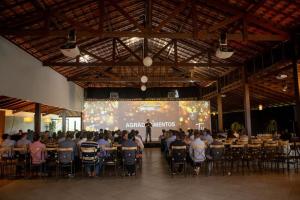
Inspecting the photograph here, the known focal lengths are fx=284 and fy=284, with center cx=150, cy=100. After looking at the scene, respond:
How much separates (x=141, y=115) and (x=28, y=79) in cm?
1055

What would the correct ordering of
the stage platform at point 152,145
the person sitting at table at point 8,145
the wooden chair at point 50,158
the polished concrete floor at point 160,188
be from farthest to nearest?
the stage platform at point 152,145
the person sitting at table at point 8,145
the wooden chair at point 50,158
the polished concrete floor at point 160,188

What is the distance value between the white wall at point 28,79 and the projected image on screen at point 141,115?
444 cm

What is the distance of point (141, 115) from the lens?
20.5 m

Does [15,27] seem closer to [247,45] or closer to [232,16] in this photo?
[232,16]

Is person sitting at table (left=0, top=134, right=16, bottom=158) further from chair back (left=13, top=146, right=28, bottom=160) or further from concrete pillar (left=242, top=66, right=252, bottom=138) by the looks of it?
concrete pillar (left=242, top=66, right=252, bottom=138)

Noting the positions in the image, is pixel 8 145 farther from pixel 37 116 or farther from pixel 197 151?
pixel 197 151

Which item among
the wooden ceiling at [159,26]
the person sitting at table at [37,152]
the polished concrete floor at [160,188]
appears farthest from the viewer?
the wooden ceiling at [159,26]

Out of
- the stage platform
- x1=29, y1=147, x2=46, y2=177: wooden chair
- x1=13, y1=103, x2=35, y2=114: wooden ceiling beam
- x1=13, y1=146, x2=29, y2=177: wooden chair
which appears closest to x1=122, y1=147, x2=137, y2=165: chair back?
x1=29, y1=147, x2=46, y2=177: wooden chair

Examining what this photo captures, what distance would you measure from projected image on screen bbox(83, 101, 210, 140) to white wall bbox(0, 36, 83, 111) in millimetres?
4441

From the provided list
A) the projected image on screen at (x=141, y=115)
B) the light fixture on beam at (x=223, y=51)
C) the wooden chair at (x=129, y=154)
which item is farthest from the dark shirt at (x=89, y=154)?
the projected image on screen at (x=141, y=115)

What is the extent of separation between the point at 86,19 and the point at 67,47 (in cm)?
430

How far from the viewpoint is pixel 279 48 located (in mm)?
10047

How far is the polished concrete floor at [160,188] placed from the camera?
563 cm

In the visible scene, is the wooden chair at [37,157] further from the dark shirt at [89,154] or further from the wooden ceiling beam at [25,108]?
the wooden ceiling beam at [25,108]
